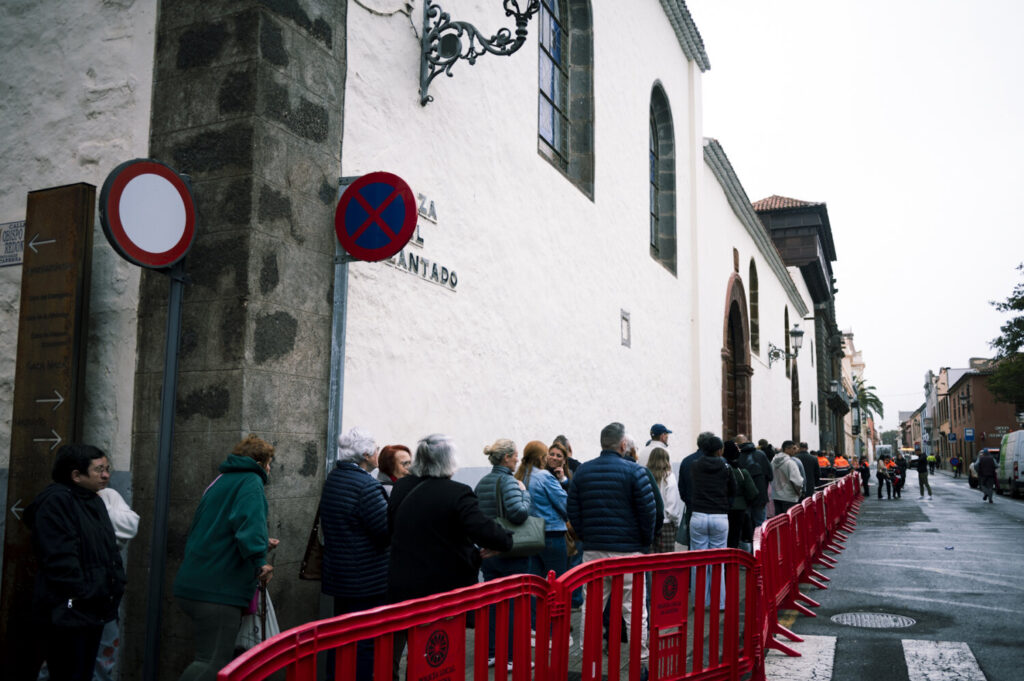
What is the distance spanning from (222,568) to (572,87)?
371 inches

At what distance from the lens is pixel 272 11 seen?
5672 millimetres

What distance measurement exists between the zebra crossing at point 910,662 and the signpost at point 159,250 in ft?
12.9

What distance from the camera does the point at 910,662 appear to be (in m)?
6.24

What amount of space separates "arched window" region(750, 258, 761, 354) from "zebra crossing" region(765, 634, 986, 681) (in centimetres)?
2122

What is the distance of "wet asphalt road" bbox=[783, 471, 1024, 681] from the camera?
6375 millimetres

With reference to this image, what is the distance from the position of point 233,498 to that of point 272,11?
3.24m

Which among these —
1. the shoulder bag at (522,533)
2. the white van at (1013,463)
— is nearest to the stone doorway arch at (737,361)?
the white van at (1013,463)

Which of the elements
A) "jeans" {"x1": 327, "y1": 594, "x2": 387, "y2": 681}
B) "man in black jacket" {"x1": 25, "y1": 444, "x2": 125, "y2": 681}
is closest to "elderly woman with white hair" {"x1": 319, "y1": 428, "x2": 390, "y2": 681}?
"jeans" {"x1": 327, "y1": 594, "x2": 387, "y2": 681}

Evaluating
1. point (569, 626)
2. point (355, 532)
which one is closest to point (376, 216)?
point (355, 532)

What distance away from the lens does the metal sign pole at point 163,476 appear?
4.66 metres

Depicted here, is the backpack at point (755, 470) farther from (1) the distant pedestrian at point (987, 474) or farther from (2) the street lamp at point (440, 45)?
(1) the distant pedestrian at point (987, 474)

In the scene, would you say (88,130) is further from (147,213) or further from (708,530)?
(708,530)

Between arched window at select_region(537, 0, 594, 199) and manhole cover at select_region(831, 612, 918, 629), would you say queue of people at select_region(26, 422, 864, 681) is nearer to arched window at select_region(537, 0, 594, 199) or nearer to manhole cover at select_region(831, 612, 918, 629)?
manhole cover at select_region(831, 612, 918, 629)

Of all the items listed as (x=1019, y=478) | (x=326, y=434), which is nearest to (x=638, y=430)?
(x=326, y=434)
